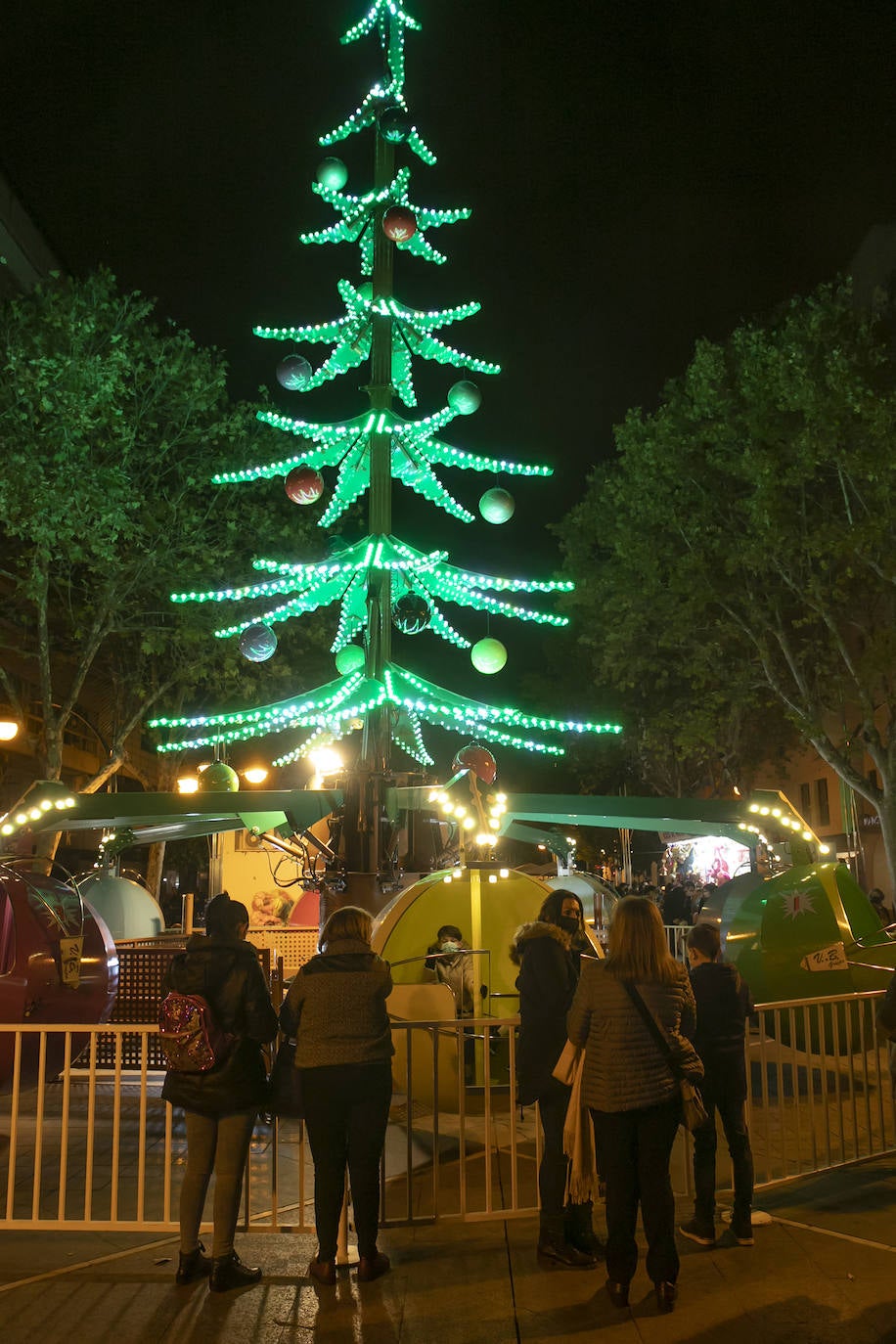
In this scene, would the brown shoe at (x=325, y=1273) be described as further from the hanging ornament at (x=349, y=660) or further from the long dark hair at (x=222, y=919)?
the hanging ornament at (x=349, y=660)

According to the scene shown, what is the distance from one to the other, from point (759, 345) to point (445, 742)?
31.8 ft

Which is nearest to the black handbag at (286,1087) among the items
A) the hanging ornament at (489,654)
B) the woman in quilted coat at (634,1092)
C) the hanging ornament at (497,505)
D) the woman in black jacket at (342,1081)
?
the woman in black jacket at (342,1081)

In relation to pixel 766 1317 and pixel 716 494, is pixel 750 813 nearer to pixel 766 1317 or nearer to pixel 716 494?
pixel 766 1317

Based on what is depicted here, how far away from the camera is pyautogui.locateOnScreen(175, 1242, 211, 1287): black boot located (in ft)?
15.1

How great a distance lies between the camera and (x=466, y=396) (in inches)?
488

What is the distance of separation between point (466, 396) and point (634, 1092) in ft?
31.6

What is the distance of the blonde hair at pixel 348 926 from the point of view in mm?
4715

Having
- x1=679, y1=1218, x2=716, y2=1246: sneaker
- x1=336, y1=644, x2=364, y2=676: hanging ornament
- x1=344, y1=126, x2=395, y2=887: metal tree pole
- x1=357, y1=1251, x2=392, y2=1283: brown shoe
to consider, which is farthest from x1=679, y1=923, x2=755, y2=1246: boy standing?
x1=336, y1=644, x2=364, y2=676: hanging ornament

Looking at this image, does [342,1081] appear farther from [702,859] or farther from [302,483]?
[702,859]

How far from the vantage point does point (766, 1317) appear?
4.18 meters

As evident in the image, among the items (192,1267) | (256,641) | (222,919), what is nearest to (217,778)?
(256,641)

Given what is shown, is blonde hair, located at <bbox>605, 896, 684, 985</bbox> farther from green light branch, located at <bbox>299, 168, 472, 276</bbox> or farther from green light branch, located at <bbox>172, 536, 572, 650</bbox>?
green light branch, located at <bbox>299, 168, 472, 276</bbox>

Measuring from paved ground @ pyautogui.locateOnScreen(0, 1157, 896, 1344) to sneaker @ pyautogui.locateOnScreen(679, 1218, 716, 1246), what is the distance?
6cm

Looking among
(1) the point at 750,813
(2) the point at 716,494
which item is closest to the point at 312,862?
(1) the point at 750,813
